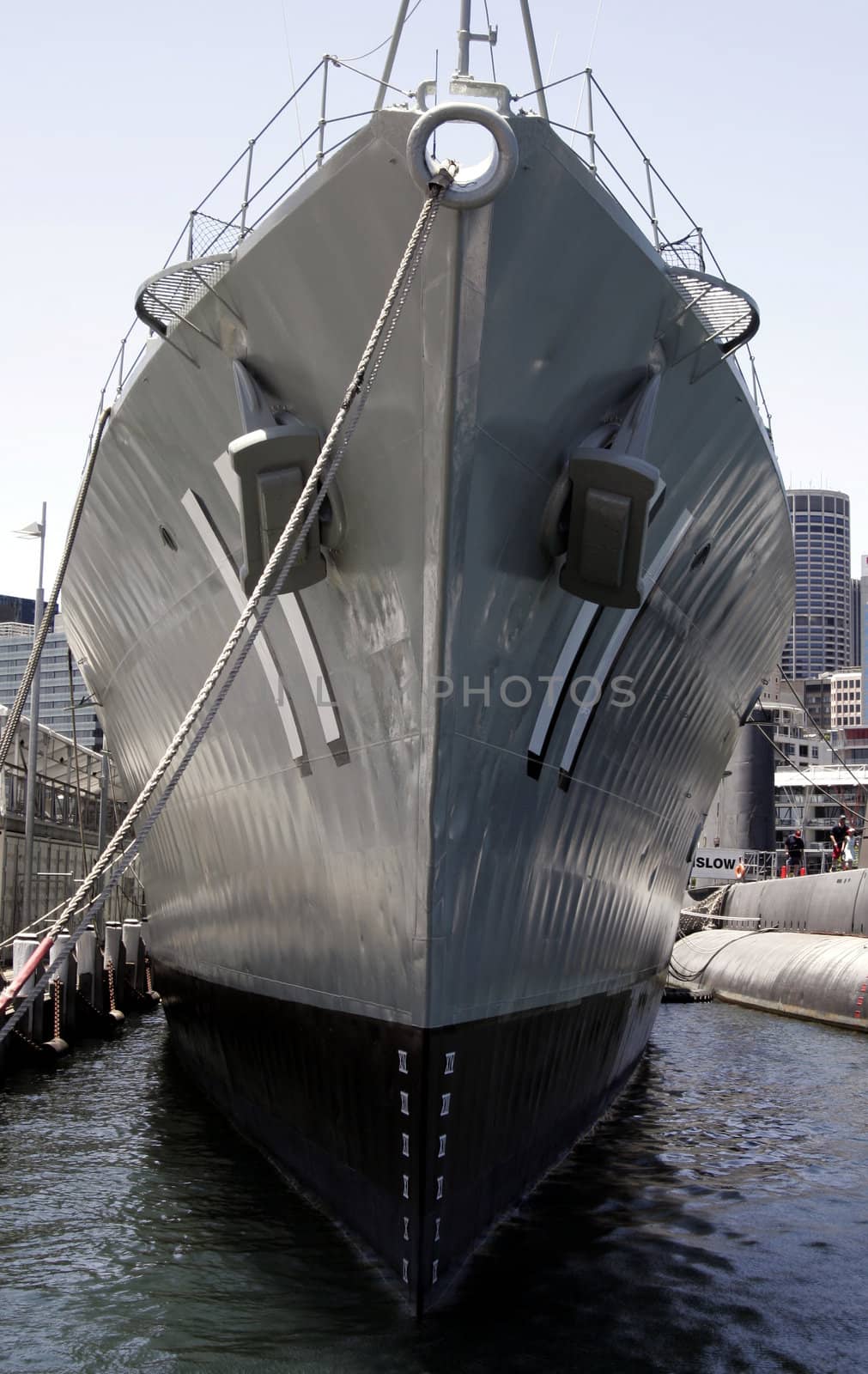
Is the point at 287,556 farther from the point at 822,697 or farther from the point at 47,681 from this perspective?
the point at 822,697

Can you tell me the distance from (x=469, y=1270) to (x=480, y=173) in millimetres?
5558

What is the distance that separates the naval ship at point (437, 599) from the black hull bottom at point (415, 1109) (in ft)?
0.08

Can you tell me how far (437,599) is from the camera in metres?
5.88

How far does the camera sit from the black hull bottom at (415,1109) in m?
5.97

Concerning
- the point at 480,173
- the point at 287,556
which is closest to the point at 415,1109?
the point at 287,556

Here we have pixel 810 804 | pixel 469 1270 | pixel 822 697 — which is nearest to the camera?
pixel 469 1270

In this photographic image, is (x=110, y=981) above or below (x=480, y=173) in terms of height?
below

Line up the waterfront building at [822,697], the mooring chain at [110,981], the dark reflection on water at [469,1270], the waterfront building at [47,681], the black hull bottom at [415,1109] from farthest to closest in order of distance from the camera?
the waterfront building at [822,697] → the waterfront building at [47,681] → the mooring chain at [110,981] → the black hull bottom at [415,1109] → the dark reflection on water at [469,1270]

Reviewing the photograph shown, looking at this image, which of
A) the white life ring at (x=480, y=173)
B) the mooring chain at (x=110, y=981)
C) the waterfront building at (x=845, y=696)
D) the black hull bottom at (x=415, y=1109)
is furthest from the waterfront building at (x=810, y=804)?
the waterfront building at (x=845, y=696)

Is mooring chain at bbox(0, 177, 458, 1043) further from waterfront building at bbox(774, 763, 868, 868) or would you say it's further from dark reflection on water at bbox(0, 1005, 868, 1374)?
waterfront building at bbox(774, 763, 868, 868)

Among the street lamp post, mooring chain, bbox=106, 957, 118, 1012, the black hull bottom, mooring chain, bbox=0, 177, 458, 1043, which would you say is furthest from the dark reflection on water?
mooring chain, bbox=106, 957, 118, 1012

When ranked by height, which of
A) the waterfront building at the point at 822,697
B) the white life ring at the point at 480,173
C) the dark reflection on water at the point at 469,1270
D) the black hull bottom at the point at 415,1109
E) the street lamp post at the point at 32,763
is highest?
the waterfront building at the point at 822,697

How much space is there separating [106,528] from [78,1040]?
8.15m

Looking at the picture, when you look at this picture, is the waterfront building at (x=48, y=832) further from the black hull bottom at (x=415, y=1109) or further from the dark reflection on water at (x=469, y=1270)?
the black hull bottom at (x=415, y=1109)
